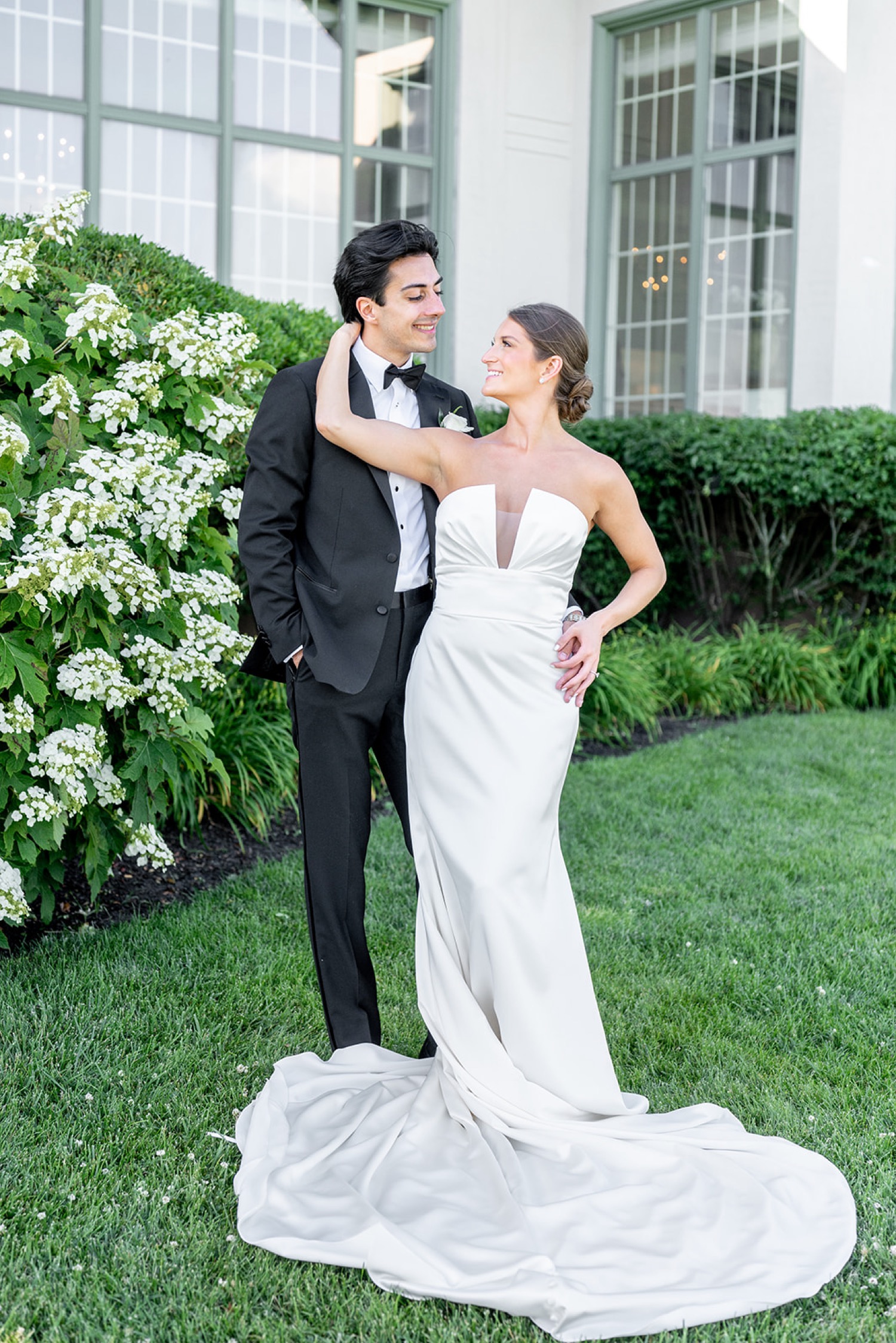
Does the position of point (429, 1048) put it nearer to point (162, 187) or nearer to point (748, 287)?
point (162, 187)

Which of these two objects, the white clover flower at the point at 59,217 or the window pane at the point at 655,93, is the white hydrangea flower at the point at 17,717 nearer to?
the white clover flower at the point at 59,217

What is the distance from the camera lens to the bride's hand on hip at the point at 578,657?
10.1 ft

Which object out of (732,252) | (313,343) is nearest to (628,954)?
(313,343)

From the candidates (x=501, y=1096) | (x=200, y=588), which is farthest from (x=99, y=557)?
(x=501, y=1096)

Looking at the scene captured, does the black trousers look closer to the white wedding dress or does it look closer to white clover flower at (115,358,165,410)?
the white wedding dress

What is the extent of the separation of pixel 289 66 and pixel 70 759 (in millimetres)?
7585

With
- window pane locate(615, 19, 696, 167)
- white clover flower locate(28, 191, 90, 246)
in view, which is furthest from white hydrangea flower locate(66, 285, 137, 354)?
window pane locate(615, 19, 696, 167)

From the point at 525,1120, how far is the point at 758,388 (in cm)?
829

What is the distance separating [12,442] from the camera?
3.54 meters

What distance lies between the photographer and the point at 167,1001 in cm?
382

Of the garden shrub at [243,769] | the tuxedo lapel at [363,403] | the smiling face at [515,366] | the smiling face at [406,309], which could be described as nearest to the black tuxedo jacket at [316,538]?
the tuxedo lapel at [363,403]

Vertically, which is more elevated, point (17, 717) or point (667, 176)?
point (667, 176)

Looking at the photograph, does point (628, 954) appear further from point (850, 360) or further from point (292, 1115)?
point (850, 360)

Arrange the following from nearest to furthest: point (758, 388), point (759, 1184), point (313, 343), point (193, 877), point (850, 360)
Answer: point (759, 1184) → point (193, 877) → point (313, 343) → point (850, 360) → point (758, 388)
